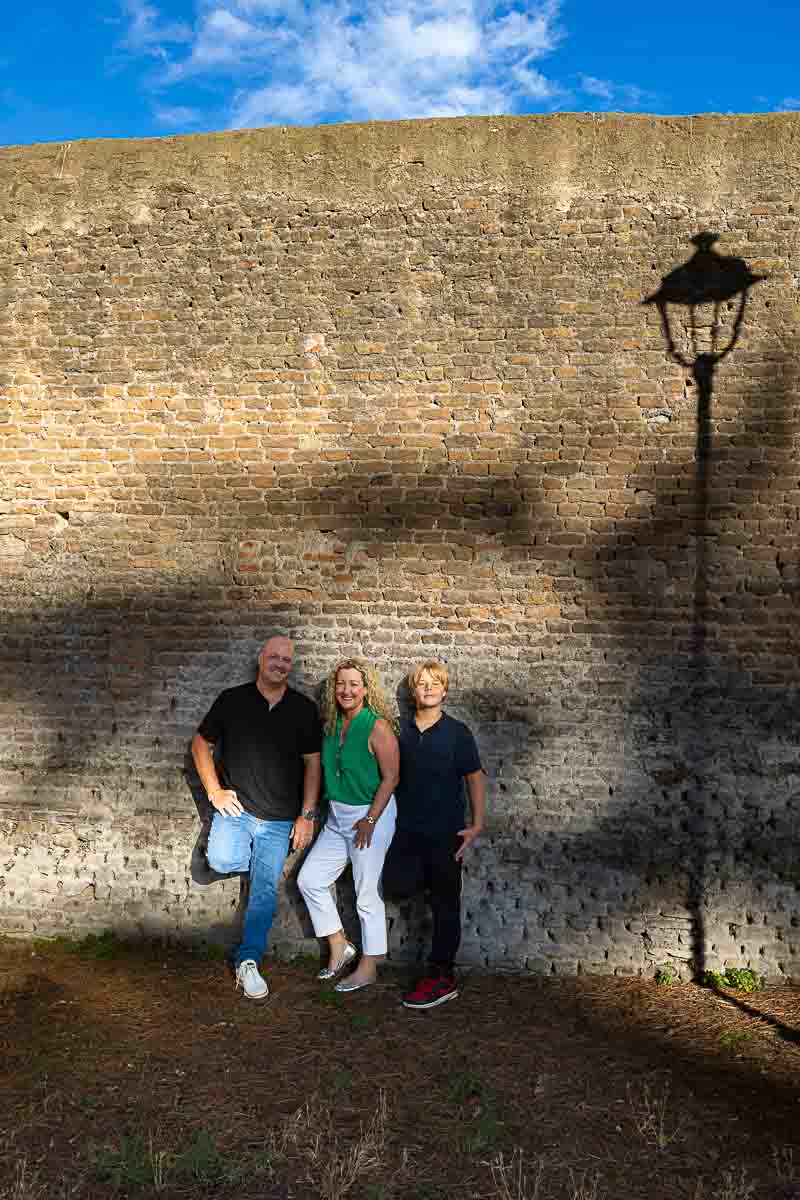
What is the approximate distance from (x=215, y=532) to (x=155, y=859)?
2249 mm

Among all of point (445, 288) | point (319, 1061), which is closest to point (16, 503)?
point (445, 288)

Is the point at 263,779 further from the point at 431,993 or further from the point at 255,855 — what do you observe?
the point at 431,993

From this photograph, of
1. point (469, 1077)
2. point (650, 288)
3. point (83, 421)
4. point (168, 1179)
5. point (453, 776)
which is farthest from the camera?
point (83, 421)

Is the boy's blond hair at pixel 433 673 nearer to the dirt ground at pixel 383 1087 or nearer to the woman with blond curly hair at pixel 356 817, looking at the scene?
the woman with blond curly hair at pixel 356 817

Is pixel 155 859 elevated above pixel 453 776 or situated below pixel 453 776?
below

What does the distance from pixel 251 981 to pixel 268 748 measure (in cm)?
136

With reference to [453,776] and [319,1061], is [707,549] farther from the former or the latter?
[319,1061]

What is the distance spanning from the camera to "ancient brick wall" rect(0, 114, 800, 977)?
5391 mm

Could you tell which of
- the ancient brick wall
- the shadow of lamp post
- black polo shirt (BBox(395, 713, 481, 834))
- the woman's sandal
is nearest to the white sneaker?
the woman's sandal

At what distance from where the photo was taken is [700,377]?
5453 mm

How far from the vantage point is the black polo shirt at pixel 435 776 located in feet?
16.7

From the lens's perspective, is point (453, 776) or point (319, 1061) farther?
point (453, 776)

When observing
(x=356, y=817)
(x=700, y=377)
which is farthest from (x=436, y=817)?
(x=700, y=377)

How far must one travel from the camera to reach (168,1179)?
11.3 feet
